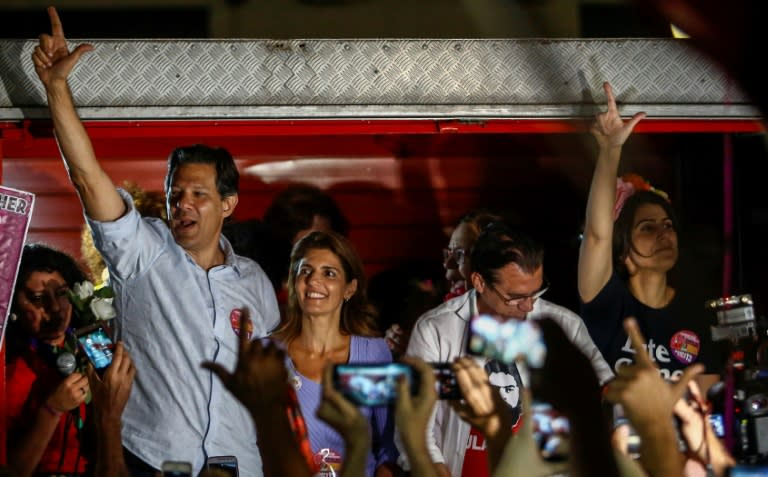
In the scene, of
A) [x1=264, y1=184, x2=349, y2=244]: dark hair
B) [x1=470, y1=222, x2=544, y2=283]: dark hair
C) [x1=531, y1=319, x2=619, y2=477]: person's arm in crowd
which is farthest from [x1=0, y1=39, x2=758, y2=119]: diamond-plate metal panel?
[x1=531, y1=319, x2=619, y2=477]: person's arm in crowd

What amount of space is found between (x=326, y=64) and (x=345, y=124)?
237mm

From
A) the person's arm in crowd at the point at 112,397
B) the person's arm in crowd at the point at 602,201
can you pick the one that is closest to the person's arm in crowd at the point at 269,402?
the person's arm in crowd at the point at 112,397

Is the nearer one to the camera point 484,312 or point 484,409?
point 484,409

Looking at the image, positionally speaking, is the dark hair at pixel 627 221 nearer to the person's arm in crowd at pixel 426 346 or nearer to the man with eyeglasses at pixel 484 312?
the man with eyeglasses at pixel 484 312

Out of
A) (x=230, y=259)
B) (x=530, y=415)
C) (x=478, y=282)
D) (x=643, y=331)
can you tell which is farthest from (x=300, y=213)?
(x=530, y=415)

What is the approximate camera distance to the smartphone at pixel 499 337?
3.78m

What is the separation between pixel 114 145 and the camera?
5055 millimetres

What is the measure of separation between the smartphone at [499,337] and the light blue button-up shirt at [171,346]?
0.92m

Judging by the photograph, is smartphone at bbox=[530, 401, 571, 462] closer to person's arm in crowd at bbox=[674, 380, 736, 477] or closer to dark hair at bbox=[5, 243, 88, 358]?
person's arm in crowd at bbox=[674, 380, 736, 477]

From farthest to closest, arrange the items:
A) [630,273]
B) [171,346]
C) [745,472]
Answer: [630,273] → [171,346] → [745,472]

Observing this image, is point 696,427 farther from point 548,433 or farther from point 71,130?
point 71,130

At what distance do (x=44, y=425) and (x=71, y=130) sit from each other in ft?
3.87

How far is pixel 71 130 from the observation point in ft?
11.7

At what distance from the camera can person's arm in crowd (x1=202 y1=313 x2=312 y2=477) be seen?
2289mm
